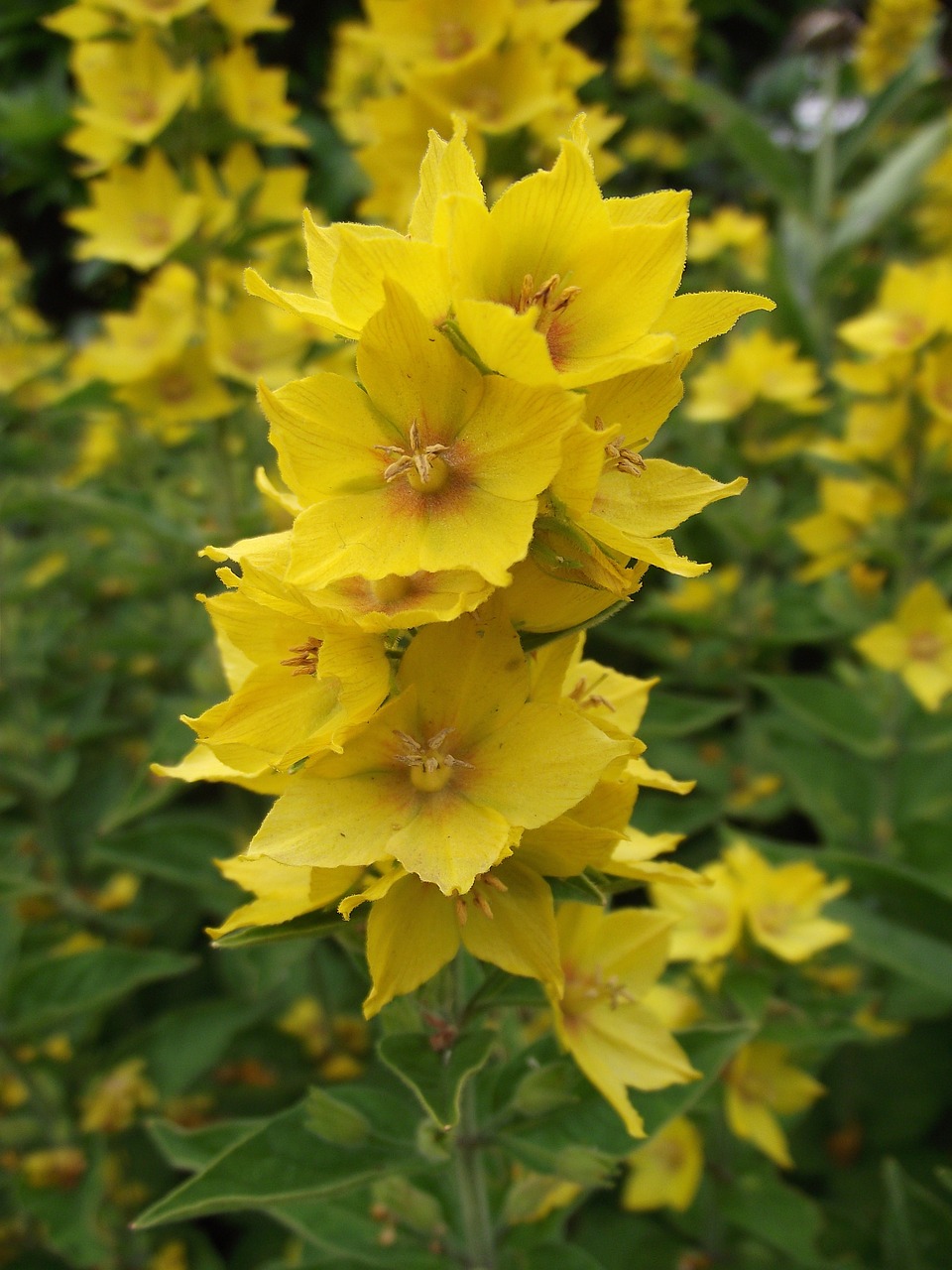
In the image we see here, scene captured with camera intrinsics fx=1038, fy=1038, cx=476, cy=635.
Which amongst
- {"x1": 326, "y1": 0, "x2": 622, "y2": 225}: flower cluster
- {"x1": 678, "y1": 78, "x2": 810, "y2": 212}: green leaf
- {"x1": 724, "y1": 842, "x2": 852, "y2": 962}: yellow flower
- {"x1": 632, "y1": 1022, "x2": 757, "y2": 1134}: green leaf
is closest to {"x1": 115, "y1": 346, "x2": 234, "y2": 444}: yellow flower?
{"x1": 326, "y1": 0, "x2": 622, "y2": 225}: flower cluster

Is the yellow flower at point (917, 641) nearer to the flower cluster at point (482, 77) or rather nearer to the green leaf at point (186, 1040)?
the flower cluster at point (482, 77)

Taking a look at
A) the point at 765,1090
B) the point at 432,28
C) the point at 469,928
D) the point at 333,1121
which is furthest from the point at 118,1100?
the point at 432,28

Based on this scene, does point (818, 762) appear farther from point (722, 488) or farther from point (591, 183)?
point (591, 183)

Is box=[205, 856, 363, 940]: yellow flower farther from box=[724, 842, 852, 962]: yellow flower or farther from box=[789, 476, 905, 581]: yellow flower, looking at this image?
box=[789, 476, 905, 581]: yellow flower

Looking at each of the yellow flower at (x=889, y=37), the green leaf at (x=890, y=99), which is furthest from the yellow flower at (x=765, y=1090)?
the yellow flower at (x=889, y=37)

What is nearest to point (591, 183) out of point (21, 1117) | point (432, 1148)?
point (432, 1148)
